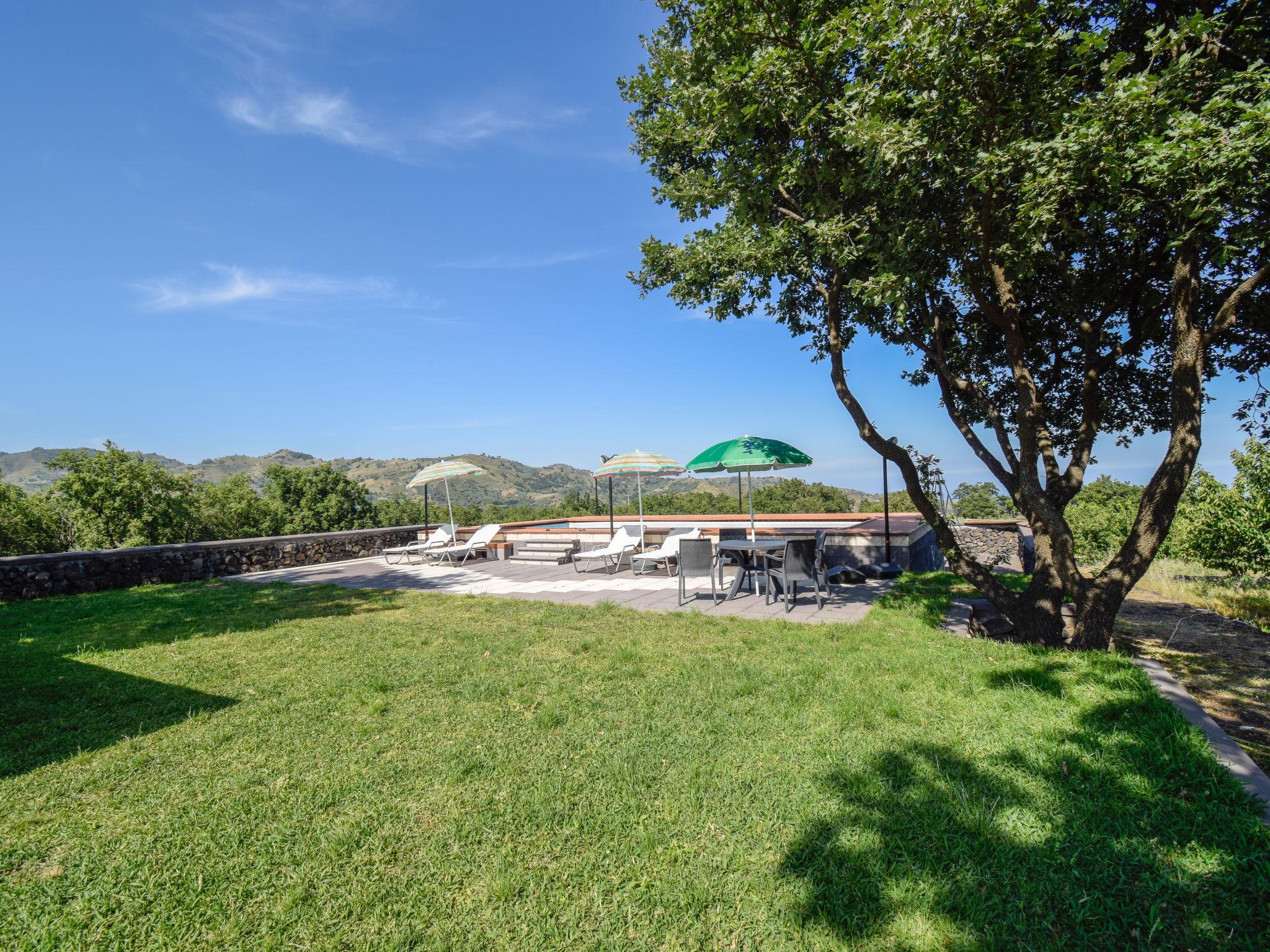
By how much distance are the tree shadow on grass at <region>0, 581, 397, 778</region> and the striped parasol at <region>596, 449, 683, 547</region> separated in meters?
4.93

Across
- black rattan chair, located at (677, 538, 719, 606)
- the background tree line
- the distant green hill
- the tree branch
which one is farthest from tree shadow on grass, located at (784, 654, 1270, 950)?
the distant green hill

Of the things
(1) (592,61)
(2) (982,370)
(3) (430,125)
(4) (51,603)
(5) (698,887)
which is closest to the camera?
(5) (698,887)

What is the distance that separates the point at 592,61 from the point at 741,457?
739 cm

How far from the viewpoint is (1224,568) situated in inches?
357

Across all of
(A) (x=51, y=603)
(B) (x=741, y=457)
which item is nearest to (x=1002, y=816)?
(B) (x=741, y=457)

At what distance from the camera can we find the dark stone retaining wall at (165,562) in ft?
31.8

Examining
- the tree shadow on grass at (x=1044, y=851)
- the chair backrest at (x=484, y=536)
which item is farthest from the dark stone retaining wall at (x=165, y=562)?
the tree shadow on grass at (x=1044, y=851)

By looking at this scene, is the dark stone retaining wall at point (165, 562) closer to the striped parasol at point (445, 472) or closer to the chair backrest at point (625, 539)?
the striped parasol at point (445, 472)

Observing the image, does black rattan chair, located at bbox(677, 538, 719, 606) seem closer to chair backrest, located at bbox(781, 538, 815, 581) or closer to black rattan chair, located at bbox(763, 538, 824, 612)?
black rattan chair, located at bbox(763, 538, 824, 612)

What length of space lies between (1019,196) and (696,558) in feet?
17.1

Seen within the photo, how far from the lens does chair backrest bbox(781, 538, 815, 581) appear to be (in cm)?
728

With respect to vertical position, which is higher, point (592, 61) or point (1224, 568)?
point (592, 61)

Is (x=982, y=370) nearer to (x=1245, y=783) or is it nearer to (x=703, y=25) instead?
(x=703, y=25)

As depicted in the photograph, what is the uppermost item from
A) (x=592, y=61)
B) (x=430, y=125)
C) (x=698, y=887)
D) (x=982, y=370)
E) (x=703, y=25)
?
(x=430, y=125)
